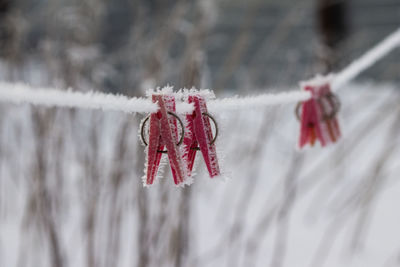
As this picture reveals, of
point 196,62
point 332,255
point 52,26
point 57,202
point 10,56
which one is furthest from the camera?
point 332,255

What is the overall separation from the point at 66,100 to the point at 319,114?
53 cm

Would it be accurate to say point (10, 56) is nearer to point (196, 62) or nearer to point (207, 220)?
point (196, 62)

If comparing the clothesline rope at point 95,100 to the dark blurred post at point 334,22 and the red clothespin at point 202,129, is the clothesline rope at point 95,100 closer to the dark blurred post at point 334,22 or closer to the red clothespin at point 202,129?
the red clothespin at point 202,129

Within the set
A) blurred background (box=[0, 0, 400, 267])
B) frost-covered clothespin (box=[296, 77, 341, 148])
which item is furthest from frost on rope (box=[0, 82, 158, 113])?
frost-covered clothespin (box=[296, 77, 341, 148])

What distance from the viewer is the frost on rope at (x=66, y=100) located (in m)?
0.49

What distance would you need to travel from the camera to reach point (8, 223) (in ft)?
7.86

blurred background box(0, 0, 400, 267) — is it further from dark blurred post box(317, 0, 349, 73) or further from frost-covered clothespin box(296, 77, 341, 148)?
dark blurred post box(317, 0, 349, 73)

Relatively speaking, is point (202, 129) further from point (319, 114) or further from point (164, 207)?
point (164, 207)

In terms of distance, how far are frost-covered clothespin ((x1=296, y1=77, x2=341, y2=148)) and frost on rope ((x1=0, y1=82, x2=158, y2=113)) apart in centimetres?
41

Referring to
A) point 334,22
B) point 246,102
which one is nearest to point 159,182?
point 246,102

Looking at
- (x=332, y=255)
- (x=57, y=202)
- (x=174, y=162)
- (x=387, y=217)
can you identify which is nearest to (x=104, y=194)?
(x=57, y=202)

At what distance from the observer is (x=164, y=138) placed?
0.60 meters

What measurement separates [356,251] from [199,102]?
189 centimetres

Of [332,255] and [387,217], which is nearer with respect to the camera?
[332,255]
